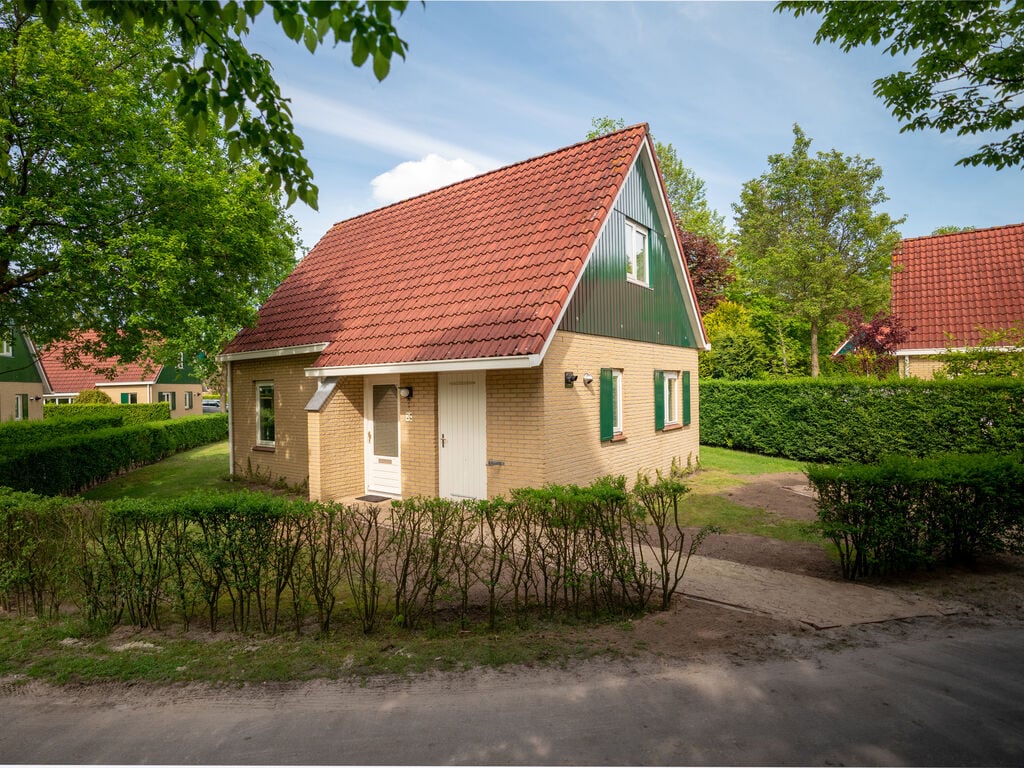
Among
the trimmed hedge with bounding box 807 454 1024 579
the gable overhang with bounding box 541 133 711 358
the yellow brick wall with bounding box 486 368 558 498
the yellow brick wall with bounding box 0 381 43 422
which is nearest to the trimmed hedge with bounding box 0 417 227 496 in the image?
the yellow brick wall with bounding box 486 368 558 498

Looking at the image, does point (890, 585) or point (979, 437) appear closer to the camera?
point (890, 585)

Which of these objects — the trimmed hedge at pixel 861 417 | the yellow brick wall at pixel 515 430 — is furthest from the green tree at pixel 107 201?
the trimmed hedge at pixel 861 417

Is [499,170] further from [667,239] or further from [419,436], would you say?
[419,436]

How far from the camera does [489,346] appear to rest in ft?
30.9

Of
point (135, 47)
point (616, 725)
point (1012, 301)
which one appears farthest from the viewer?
point (1012, 301)

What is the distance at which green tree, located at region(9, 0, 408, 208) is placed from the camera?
308cm

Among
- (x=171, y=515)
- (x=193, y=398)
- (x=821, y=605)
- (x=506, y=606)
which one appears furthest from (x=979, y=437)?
(x=193, y=398)

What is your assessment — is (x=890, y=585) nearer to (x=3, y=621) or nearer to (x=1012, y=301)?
(x=3, y=621)

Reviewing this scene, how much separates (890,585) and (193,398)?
5111cm

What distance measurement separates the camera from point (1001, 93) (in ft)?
26.5

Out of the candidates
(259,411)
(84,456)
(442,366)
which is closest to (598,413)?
(442,366)

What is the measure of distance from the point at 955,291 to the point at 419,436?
20561mm

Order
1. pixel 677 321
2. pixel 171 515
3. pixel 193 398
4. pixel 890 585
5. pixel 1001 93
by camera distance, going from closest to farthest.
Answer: pixel 171 515 < pixel 890 585 < pixel 1001 93 < pixel 677 321 < pixel 193 398

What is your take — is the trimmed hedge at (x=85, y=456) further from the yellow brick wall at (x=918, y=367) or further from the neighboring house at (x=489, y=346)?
the yellow brick wall at (x=918, y=367)
